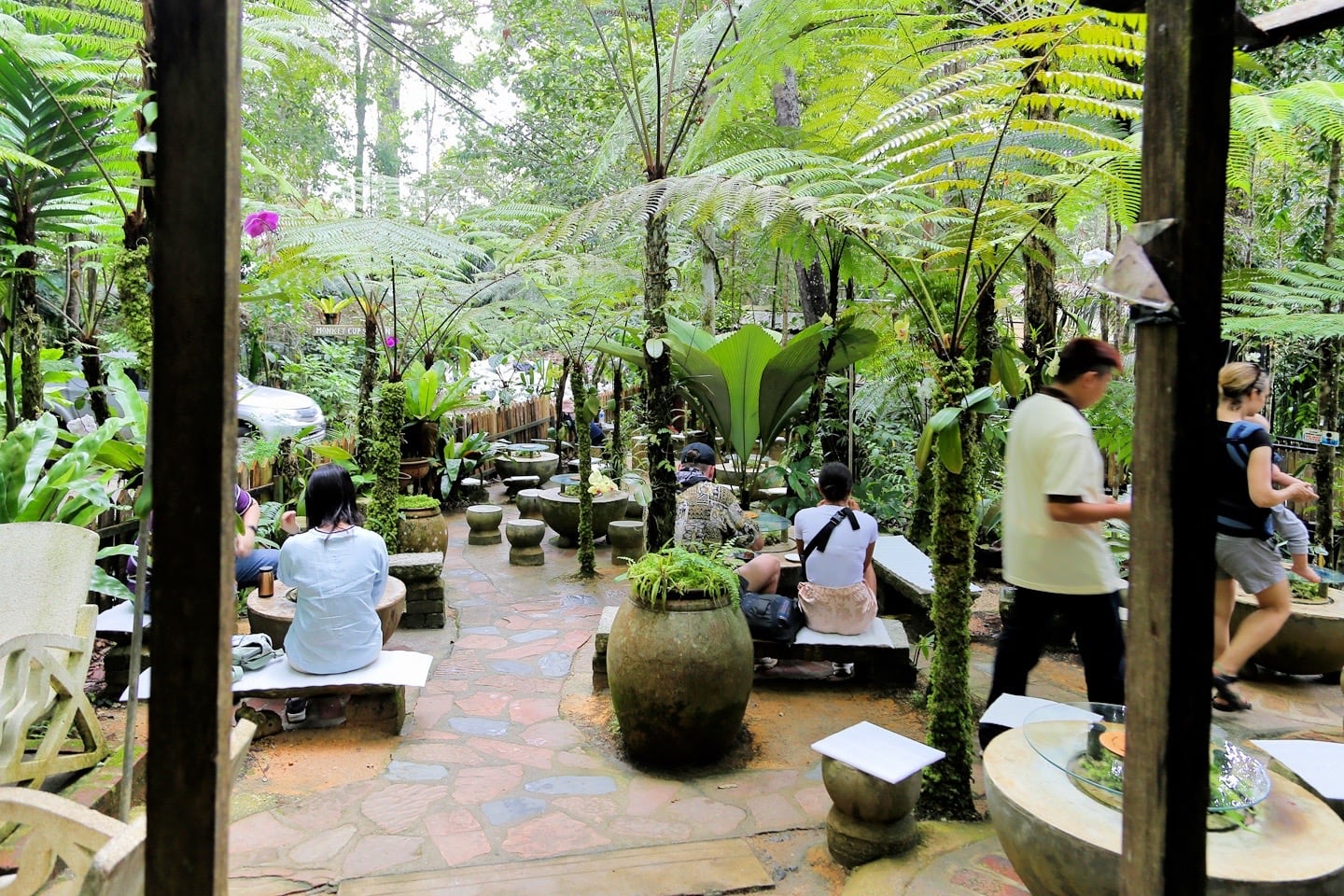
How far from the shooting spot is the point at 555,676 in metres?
5.16

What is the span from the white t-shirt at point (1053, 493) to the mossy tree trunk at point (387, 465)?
4.91 metres

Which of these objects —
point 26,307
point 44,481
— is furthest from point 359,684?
point 26,307

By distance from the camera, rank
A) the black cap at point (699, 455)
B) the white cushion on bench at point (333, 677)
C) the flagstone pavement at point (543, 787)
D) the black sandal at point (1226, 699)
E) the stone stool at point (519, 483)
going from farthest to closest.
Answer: the stone stool at point (519, 483) < the black cap at point (699, 455) < the black sandal at point (1226, 699) < the white cushion on bench at point (333, 677) < the flagstone pavement at point (543, 787)

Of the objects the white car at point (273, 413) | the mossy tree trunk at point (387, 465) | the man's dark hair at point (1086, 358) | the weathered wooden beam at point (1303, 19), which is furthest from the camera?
the white car at point (273, 413)

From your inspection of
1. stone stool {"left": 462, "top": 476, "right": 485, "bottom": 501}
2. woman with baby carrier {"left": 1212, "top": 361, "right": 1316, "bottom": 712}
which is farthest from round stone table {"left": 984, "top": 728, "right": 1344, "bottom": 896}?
stone stool {"left": 462, "top": 476, "right": 485, "bottom": 501}

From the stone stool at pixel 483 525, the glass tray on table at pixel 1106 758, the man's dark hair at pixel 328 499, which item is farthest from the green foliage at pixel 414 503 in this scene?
the glass tray on table at pixel 1106 758

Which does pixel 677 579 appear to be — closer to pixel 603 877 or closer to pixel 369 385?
pixel 603 877

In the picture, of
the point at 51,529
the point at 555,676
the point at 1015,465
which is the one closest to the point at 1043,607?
the point at 1015,465

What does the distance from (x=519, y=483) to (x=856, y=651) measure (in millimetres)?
7176

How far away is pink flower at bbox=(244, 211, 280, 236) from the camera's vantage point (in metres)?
5.05

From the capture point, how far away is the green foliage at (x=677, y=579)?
3.76m

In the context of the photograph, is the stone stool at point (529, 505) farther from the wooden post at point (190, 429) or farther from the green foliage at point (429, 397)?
the wooden post at point (190, 429)

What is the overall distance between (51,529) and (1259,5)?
878 cm

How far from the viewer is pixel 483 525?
8.93 meters
